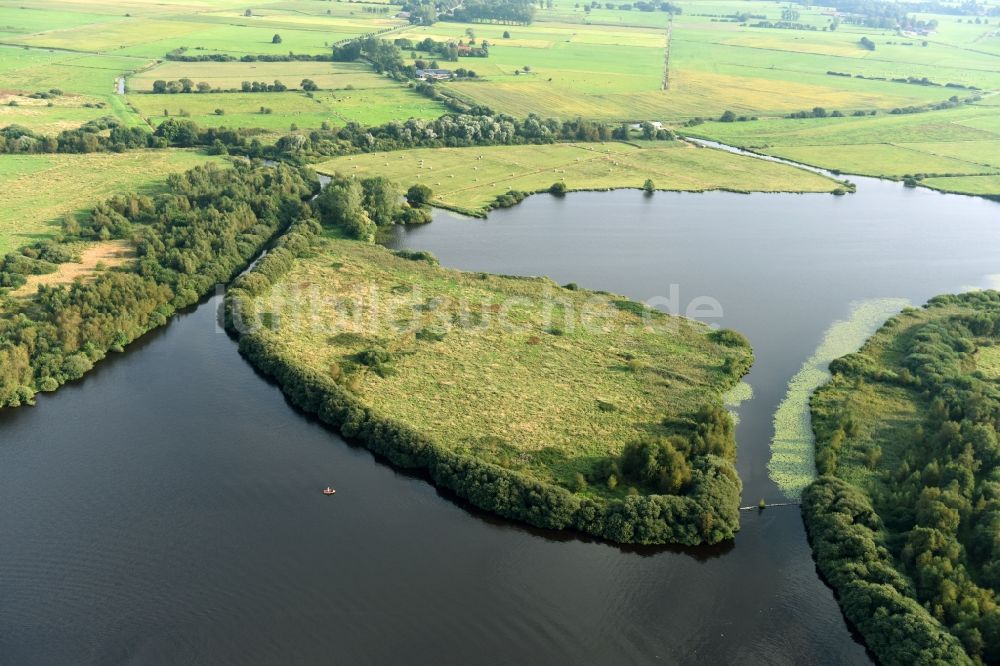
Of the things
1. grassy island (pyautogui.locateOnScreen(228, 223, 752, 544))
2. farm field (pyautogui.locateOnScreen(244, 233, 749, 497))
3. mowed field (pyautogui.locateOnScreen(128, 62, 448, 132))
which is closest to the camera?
grassy island (pyautogui.locateOnScreen(228, 223, 752, 544))

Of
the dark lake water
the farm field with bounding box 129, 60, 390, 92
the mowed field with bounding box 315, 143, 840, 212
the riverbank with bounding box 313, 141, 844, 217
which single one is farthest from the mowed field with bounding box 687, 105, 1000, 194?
the dark lake water

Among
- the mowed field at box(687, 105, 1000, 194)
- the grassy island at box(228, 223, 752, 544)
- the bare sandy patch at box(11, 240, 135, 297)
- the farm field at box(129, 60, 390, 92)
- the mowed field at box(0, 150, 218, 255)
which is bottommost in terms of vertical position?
the grassy island at box(228, 223, 752, 544)

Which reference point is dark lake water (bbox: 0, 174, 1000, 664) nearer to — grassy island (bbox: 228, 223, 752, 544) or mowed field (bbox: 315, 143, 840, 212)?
grassy island (bbox: 228, 223, 752, 544)

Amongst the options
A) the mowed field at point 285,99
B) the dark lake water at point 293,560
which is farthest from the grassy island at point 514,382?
the mowed field at point 285,99

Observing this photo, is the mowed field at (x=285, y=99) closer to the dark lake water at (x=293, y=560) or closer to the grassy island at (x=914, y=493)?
the dark lake water at (x=293, y=560)

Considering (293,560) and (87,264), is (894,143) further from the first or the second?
(293,560)

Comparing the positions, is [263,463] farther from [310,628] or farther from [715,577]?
[715,577]

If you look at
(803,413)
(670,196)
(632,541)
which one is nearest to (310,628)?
(632,541)
